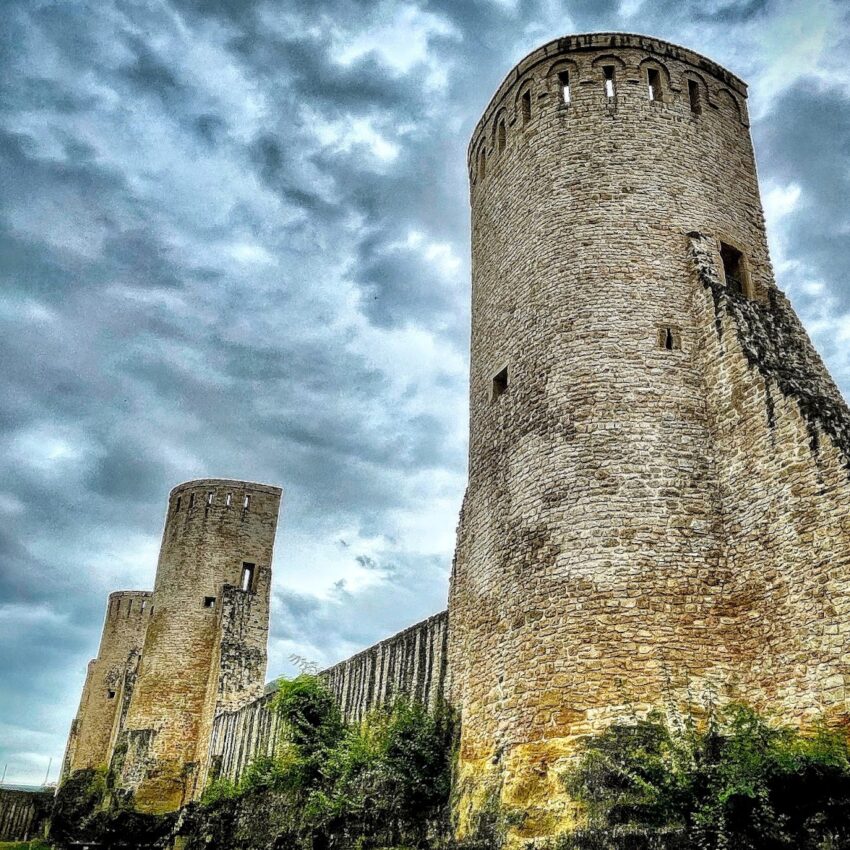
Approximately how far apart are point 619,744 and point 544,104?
10399 mm

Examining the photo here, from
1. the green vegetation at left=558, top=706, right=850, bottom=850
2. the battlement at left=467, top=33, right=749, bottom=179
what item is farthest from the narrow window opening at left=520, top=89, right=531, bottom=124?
the green vegetation at left=558, top=706, right=850, bottom=850

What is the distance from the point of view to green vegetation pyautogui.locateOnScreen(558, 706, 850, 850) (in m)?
7.89

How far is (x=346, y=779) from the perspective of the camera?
13945 mm

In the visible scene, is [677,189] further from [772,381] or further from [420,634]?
[420,634]

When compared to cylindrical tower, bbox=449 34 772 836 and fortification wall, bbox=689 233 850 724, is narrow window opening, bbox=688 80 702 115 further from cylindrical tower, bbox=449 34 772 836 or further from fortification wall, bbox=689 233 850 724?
fortification wall, bbox=689 233 850 724

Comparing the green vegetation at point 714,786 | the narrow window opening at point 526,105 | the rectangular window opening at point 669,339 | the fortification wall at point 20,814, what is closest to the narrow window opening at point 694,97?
the narrow window opening at point 526,105

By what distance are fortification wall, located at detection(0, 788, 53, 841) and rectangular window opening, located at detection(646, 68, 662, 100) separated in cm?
3859

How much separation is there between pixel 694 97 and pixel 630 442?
22.9 feet

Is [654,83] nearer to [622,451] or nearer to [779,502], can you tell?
[622,451]

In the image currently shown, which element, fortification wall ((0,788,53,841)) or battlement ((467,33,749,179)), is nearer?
battlement ((467,33,749,179))

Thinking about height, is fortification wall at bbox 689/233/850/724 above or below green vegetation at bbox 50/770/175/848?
above

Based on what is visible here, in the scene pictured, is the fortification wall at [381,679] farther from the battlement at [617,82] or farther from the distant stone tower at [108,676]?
the distant stone tower at [108,676]

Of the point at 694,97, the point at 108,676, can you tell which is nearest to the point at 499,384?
the point at 694,97

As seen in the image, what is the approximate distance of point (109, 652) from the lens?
39781 mm
